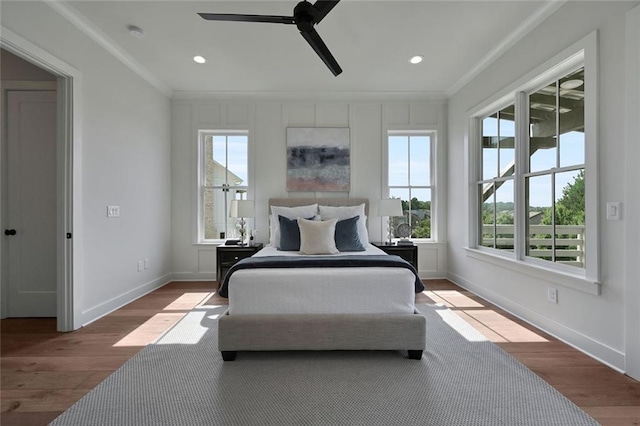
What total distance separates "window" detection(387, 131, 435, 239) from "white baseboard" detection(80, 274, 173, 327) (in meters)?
3.61

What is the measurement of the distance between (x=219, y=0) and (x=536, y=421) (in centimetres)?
363

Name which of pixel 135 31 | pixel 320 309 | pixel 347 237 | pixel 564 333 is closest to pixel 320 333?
pixel 320 309

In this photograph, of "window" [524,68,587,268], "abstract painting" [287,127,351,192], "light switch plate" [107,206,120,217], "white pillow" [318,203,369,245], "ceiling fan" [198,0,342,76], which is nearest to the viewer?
"ceiling fan" [198,0,342,76]

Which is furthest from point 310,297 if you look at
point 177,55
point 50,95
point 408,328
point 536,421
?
point 50,95

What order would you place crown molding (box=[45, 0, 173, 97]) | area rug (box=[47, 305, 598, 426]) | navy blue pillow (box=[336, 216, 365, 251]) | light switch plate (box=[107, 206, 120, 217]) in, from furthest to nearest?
navy blue pillow (box=[336, 216, 365, 251])
light switch plate (box=[107, 206, 120, 217])
crown molding (box=[45, 0, 173, 97])
area rug (box=[47, 305, 598, 426])

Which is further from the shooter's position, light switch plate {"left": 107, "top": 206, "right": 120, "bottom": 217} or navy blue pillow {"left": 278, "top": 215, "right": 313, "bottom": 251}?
navy blue pillow {"left": 278, "top": 215, "right": 313, "bottom": 251}

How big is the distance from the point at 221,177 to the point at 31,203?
2240mm

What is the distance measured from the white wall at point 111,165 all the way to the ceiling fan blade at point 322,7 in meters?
2.27

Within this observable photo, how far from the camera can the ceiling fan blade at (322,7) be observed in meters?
2.08

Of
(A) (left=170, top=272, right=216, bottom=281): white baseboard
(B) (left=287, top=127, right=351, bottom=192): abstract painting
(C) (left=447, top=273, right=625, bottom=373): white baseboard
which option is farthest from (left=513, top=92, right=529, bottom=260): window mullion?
(A) (left=170, top=272, right=216, bottom=281): white baseboard

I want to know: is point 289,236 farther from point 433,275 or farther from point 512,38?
point 512,38

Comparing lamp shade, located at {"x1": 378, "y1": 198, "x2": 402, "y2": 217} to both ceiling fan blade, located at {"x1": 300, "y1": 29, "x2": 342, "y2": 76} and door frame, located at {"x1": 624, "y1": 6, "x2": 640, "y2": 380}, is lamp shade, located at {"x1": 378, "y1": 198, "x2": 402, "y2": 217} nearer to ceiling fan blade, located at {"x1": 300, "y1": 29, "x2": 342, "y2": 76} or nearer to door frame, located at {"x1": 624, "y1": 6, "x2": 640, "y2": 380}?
ceiling fan blade, located at {"x1": 300, "y1": 29, "x2": 342, "y2": 76}

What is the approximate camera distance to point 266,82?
4289mm

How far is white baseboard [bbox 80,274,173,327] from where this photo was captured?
304cm
